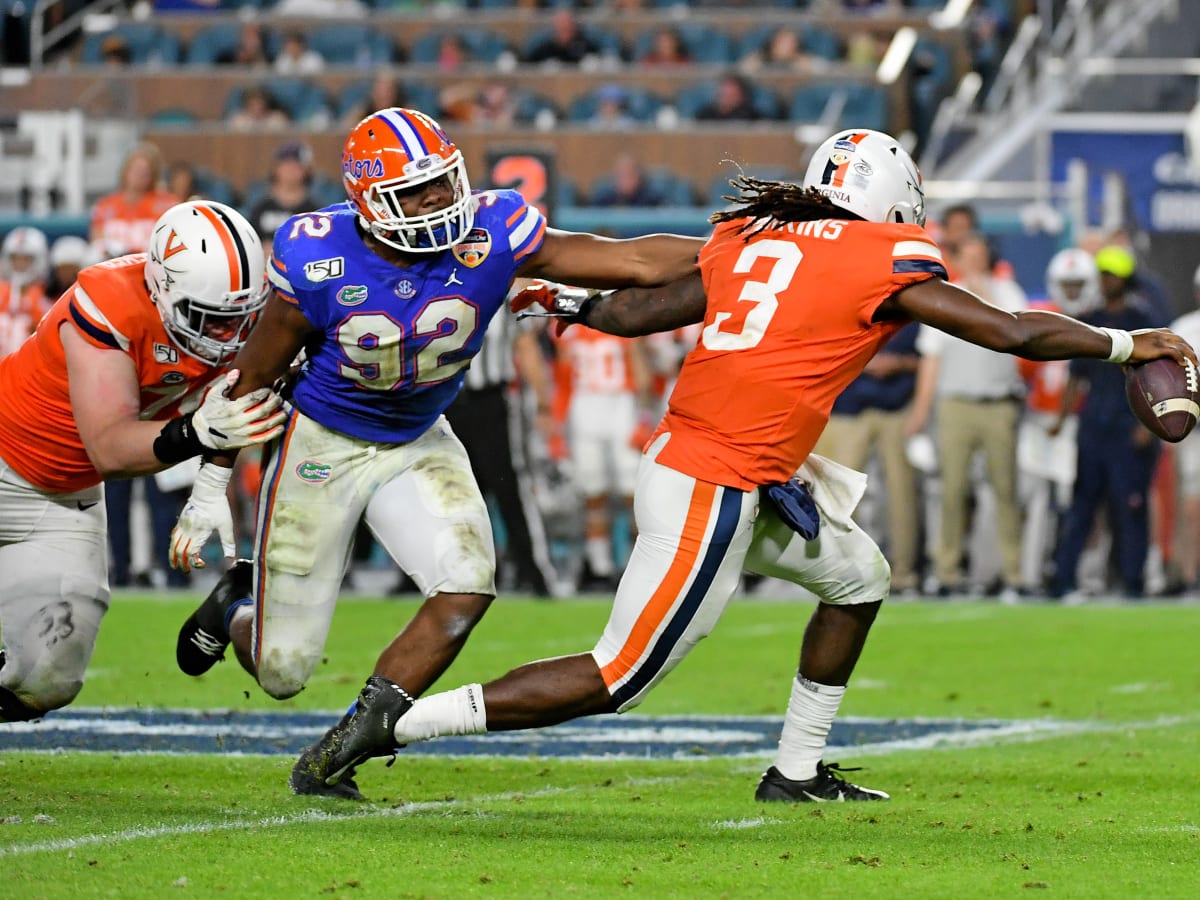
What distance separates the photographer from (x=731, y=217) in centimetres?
500

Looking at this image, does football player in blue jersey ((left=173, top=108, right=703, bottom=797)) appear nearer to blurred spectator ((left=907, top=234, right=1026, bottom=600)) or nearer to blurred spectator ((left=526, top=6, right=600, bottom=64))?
blurred spectator ((left=907, top=234, right=1026, bottom=600))

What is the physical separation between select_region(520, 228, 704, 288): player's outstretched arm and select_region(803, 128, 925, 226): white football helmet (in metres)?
0.40

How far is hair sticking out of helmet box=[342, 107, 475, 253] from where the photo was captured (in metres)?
4.79

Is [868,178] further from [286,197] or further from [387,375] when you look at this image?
[286,197]

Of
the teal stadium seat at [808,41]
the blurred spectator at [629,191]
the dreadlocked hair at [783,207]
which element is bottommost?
the blurred spectator at [629,191]

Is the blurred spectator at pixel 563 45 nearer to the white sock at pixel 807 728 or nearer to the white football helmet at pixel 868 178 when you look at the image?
the white football helmet at pixel 868 178

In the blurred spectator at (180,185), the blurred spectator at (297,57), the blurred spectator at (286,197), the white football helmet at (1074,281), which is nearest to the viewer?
the white football helmet at (1074,281)

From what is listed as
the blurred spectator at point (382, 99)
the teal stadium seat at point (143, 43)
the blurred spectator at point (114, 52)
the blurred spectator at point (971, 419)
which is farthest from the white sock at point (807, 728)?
the teal stadium seat at point (143, 43)

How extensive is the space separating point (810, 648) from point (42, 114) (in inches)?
424

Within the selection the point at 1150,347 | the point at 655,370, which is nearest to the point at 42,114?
the point at 655,370

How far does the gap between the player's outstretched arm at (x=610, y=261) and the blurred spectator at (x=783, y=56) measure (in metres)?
12.1

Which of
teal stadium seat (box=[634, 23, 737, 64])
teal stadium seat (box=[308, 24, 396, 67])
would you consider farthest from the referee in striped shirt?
teal stadium seat (box=[308, 24, 396, 67])

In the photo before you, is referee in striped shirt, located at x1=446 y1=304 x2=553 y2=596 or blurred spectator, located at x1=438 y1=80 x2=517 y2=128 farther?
blurred spectator, located at x1=438 y1=80 x2=517 y2=128

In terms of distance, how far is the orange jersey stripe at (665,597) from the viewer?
4641 mm
